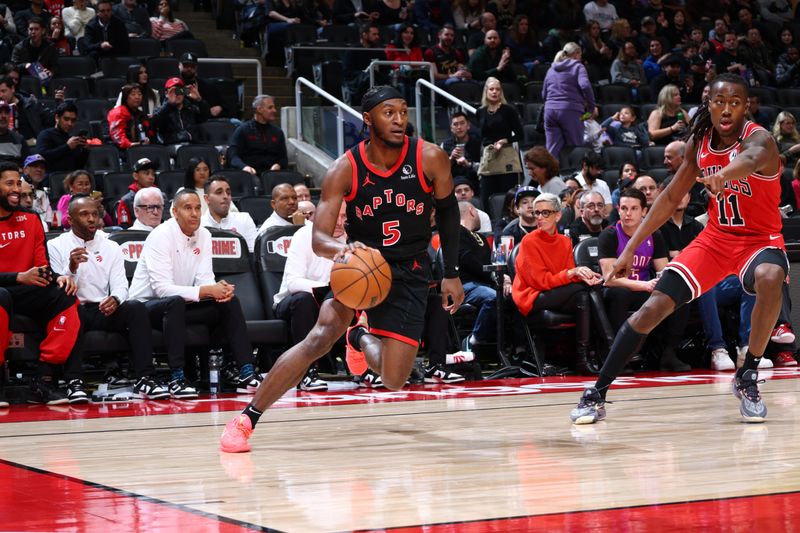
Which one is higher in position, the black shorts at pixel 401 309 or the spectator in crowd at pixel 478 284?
the black shorts at pixel 401 309

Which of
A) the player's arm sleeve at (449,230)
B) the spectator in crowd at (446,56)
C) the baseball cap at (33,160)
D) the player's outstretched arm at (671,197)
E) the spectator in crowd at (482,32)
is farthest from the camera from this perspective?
the spectator in crowd at (482,32)

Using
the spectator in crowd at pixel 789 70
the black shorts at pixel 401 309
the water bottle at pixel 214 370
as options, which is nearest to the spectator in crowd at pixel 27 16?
the water bottle at pixel 214 370

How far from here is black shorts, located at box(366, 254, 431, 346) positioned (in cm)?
534

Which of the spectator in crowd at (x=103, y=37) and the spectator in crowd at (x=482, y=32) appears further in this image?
the spectator in crowd at (x=482, y=32)

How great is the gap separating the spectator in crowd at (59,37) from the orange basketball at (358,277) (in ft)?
32.6

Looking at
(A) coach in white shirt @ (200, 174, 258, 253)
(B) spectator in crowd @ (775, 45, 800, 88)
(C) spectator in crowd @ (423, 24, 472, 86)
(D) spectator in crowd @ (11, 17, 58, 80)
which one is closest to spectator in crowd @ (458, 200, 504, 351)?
(A) coach in white shirt @ (200, 174, 258, 253)

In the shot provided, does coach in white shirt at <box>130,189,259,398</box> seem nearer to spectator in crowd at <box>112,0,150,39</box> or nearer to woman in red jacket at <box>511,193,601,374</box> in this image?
woman in red jacket at <box>511,193,601,374</box>

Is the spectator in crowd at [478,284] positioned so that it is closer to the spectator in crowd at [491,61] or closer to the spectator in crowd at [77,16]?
the spectator in crowd at [491,61]

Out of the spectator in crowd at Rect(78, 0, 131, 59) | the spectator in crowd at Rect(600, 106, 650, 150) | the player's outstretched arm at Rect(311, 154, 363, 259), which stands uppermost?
the player's outstretched arm at Rect(311, 154, 363, 259)

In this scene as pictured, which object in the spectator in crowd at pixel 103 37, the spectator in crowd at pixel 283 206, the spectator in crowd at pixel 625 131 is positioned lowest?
the spectator in crowd at pixel 625 131

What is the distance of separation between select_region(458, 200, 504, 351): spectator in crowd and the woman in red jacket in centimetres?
20

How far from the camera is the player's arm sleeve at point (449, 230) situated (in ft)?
17.8

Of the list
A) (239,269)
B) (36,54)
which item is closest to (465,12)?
(36,54)

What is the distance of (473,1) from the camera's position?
688 inches
